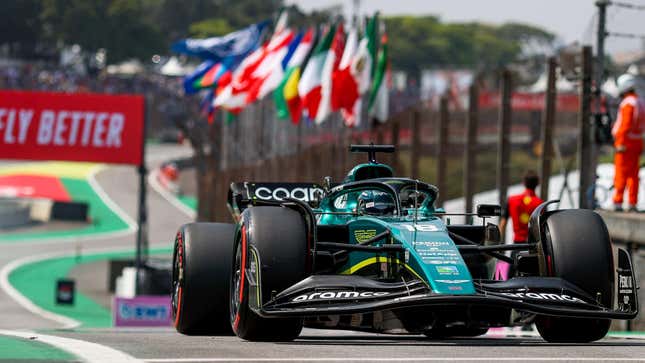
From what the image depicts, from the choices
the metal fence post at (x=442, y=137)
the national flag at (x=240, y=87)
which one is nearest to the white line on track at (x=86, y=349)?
the metal fence post at (x=442, y=137)

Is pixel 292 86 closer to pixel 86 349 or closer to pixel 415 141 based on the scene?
pixel 415 141

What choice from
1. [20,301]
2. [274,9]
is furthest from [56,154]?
[274,9]

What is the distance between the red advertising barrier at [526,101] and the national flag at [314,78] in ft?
17.2

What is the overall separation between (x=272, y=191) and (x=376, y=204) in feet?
7.38

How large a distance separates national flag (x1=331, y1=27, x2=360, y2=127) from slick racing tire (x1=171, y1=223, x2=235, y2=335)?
22160 millimetres

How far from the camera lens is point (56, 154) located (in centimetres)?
4081

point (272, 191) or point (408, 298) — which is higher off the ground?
point (272, 191)

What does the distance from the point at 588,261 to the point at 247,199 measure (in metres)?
2.93

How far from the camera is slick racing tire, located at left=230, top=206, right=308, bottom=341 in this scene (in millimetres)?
10227

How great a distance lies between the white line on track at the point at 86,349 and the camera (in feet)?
27.9

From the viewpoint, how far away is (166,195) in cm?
8212

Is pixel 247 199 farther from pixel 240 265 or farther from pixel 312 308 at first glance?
pixel 312 308

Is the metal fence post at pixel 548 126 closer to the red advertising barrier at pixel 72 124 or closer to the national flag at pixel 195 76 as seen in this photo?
the red advertising barrier at pixel 72 124

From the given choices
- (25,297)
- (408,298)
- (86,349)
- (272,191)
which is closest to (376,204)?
Answer: (408,298)
